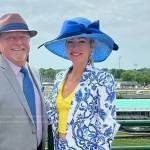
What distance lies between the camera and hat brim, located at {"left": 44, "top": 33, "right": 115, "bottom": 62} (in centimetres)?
308

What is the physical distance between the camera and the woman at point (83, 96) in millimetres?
2998

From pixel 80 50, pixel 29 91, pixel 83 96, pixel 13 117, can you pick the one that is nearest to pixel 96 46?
pixel 80 50

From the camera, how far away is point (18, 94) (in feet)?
9.97

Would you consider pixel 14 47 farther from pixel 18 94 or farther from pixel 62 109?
pixel 62 109

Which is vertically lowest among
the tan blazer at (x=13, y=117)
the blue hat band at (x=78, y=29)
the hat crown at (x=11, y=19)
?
the tan blazer at (x=13, y=117)

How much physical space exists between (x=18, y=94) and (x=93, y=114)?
17.8 inches

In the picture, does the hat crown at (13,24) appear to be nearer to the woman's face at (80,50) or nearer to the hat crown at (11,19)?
the hat crown at (11,19)

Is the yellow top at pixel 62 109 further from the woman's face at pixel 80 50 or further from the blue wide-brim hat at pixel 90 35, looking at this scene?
the blue wide-brim hat at pixel 90 35

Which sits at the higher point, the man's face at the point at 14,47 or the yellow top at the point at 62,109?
the man's face at the point at 14,47

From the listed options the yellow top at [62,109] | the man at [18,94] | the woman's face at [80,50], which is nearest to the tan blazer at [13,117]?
the man at [18,94]

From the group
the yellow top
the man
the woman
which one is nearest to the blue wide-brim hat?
the woman

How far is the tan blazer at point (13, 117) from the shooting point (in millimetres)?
2979

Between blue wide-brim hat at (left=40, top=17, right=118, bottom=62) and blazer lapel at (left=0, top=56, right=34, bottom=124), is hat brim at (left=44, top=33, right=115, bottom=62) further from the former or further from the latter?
blazer lapel at (left=0, top=56, right=34, bottom=124)

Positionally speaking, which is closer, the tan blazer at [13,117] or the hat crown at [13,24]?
the tan blazer at [13,117]
